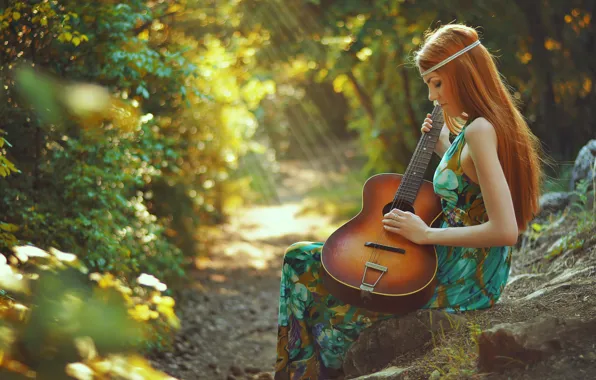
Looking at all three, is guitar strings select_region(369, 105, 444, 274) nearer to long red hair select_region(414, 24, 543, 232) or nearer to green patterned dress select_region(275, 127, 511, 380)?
green patterned dress select_region(275, 127, 511, 380)

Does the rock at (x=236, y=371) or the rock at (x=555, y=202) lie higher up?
the rock at (x=555, y=202)

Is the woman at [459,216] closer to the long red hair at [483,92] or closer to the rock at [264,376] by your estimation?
the long red hair at [483,92]

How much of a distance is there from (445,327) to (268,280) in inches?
193

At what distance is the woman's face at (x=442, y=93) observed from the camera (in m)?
2.60

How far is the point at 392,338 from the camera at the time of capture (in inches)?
108

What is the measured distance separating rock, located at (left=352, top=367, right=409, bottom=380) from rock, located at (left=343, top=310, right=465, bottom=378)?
14cm

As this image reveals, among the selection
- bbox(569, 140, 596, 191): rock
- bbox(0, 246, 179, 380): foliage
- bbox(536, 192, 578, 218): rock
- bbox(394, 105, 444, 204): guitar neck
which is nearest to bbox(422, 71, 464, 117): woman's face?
bbox(394, 105, 444, 204): guitar neck

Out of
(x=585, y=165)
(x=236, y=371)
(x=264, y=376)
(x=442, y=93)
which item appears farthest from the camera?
(x=585, y=165)

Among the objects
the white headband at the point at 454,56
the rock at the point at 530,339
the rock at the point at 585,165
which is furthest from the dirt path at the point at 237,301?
the rock at the point at 585,165

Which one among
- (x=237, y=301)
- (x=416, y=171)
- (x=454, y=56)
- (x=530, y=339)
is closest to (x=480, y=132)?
(x=454, y=56)

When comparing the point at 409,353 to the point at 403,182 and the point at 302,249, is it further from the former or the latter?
the point at 403,182

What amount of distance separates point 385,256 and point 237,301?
4.10 metres

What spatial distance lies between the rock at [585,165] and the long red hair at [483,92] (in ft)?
7.45

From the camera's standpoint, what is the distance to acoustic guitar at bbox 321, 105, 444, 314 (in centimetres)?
258
